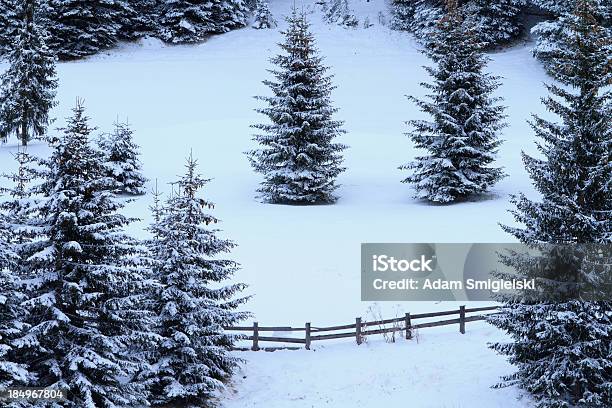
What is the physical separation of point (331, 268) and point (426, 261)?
3378 millimetres

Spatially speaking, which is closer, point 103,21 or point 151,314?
point 151,314

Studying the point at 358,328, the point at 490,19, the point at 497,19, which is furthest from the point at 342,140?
the point at 497,19

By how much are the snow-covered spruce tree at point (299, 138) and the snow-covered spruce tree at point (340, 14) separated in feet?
105

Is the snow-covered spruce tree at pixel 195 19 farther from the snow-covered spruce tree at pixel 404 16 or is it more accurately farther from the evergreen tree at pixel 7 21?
the snow-covered spruce tree at pixel 404 16

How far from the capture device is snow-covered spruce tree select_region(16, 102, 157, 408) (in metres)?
11.8

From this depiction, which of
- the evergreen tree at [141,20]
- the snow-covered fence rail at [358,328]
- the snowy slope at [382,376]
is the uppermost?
the evergreen tree at [141,20]

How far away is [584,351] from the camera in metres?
13.2

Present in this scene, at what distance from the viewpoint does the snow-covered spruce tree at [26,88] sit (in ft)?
120

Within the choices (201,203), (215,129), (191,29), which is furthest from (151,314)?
(191,29)

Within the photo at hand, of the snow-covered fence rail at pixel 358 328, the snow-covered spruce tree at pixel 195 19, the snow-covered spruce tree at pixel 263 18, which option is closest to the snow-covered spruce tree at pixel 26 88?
the snow-covered spruce tree at pixel 195 19

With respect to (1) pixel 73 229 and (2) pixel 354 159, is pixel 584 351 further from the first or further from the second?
(2) pixel 354 159

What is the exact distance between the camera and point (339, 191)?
31.2 meters

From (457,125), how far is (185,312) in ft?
59.8

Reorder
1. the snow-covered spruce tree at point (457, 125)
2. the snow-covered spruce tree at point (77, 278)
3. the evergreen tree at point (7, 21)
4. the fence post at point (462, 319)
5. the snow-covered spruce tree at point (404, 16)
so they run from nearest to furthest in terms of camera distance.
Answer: the snow-covered spruce tree at point (77, 278), the fence post at point (462, 319), the snow-covered spruce tree at point (457, 125), the evergreen tree at point (7, 21), the snow-covered spruce tree at point (404, 16)
